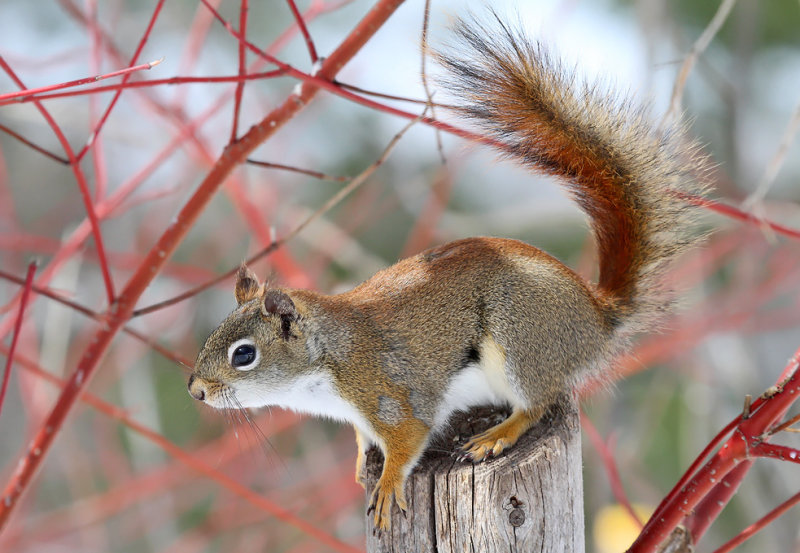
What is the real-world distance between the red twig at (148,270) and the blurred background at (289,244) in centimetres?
23

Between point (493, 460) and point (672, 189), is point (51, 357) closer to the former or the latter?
point (493, 460)

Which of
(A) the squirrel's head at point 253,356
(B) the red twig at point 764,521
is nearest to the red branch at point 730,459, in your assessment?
(B) the red twig at point 764,521

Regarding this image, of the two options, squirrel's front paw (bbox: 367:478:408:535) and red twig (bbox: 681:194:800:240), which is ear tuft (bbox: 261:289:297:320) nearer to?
squirrel's front paw (bbox: 367:478:408:535)

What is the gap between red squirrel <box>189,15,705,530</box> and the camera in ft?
3.91

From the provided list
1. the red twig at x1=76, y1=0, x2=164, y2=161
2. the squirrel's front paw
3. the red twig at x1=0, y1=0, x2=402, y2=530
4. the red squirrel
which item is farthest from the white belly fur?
the red twig at x1=76, y1=0, x2=164, y2=161

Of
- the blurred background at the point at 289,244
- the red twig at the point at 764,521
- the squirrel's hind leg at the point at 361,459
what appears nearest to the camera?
the red twig at the point at 764,521

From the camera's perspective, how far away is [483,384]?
1265 mm

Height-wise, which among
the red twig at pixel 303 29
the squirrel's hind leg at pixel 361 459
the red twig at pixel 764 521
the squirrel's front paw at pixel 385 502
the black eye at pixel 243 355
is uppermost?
the red twig at pixel 303 29

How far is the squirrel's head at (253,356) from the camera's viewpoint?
1.19 m

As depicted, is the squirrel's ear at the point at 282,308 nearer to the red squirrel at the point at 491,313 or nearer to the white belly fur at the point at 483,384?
the red squirrel at the point at 491,313

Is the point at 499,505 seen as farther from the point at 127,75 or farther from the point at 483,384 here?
the point at 127,75

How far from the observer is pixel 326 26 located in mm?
4668

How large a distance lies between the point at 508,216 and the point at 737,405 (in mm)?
1418

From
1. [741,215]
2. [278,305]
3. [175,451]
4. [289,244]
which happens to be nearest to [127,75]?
[278,305]
